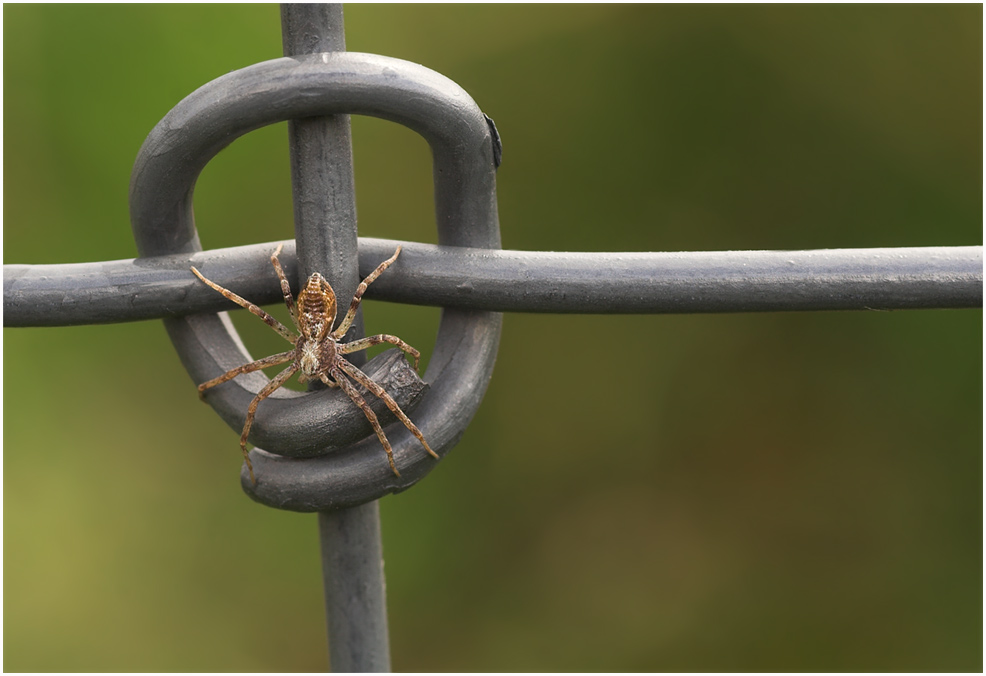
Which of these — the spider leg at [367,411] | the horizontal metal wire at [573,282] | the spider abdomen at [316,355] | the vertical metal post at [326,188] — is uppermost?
the vertical metal post at [326,188]

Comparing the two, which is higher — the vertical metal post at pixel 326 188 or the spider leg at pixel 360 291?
the vertical metal post at pixel 326 188

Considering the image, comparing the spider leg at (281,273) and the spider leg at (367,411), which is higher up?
the spider leg at (281,273)

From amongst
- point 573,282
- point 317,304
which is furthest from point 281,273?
point 573,282

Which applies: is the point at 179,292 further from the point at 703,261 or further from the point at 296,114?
the point at 703,261

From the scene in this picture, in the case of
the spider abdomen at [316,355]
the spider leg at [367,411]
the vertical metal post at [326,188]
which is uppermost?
the vertical metal post at [326,188]

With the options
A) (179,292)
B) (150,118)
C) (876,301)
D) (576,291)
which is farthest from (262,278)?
(150,118)
